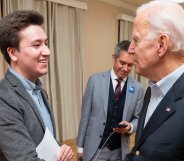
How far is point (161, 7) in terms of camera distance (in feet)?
3.58

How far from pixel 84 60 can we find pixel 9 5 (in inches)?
74.6

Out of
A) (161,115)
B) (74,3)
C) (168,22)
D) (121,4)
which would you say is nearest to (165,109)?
(161,115)

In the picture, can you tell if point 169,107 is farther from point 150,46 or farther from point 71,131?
point 71,131

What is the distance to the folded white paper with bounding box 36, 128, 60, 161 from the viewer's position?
1.18m

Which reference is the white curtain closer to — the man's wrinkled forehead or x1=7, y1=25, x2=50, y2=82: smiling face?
x1=7, y1=25, x2=50, y2=82: smiling face

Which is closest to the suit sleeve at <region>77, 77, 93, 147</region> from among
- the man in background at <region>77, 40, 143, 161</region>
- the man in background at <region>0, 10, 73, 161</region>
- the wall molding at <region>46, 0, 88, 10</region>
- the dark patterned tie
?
the man in background at <region>77, 40, 143, 161</region>

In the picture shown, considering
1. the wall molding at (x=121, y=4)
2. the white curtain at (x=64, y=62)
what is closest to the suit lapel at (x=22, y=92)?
the white curtain at (x=64, y=62)

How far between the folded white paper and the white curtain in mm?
3170

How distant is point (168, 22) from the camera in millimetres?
1058

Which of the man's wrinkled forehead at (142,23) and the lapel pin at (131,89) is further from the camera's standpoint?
the lapel pin at (131,89)

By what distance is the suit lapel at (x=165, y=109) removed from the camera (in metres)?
1.05

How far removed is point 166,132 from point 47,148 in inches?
21.4

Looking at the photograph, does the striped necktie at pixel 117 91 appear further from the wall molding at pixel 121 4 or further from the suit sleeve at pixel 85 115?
the wall molding at pixel 121 4

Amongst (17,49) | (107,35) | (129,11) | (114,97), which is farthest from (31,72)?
(129,11)
